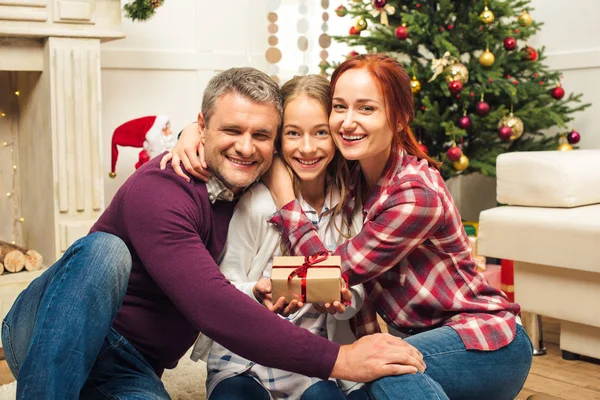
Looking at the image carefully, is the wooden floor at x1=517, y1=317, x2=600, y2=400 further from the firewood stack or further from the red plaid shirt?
the firewood stack

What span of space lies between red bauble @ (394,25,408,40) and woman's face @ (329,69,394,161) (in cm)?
187

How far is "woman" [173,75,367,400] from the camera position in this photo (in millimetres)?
1573

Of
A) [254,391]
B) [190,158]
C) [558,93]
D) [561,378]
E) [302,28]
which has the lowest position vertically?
[561,378]

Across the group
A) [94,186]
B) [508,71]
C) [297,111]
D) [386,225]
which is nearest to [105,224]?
[297,111]

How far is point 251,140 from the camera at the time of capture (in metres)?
1.54

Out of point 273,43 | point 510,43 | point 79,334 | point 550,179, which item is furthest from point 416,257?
point 273,43

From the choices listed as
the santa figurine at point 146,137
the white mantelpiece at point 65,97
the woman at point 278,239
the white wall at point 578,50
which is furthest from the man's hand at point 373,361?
the white wall at point 578,50

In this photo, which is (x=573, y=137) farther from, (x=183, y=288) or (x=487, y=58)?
(x=183, y=288)

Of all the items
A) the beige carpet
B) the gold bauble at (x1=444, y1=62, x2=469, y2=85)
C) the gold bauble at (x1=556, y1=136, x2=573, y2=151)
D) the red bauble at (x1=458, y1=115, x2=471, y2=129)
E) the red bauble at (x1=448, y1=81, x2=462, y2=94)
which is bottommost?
the beige carpet

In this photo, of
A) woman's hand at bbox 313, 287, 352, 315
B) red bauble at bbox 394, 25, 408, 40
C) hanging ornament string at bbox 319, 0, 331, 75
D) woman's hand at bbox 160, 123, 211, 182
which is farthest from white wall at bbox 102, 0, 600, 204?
woman's hand at bbox 313, 287, 352, 315

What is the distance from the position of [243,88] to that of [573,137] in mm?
2417

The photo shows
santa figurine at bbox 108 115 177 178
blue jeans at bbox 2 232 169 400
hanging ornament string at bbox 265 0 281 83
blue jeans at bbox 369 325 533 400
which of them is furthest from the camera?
hanging ornament string at bbox 265 0 281 83

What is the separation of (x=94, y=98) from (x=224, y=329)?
1831 millimetres

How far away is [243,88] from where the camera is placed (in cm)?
153
